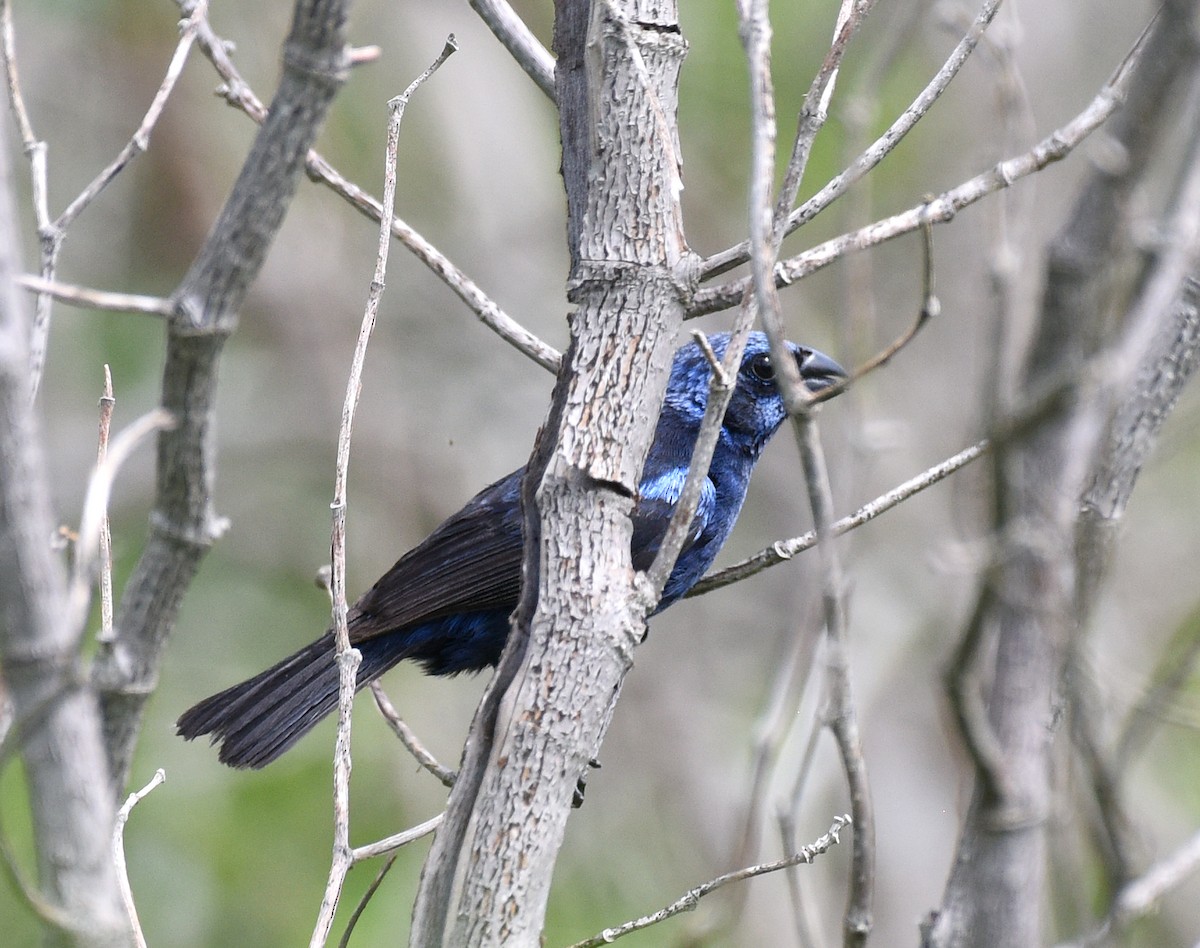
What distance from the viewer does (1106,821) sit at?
1.35 metres

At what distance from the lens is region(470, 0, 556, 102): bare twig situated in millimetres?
2701

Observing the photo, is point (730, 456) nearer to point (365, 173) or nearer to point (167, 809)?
point (167, 809)

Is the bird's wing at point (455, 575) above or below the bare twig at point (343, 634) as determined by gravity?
above

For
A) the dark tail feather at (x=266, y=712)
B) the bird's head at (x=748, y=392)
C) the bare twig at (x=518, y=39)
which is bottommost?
the dark tail feather at (x=266, y=712)

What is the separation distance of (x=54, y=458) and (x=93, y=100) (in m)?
2.38

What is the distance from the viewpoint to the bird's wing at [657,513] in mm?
3836

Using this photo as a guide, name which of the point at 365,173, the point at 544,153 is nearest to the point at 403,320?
the point at 365,173

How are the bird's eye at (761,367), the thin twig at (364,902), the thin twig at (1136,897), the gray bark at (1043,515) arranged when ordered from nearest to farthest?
the gray bark at (1043,515)
the thin twig at (1136,897)
the thin twig at (364,902)
the bird's eye at (761,367)

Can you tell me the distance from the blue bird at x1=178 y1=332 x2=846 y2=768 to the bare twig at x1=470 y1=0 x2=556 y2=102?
1107 millimetres

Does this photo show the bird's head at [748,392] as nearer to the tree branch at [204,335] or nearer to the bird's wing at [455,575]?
the bird's wing at [455,575]

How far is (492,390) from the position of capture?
826cm

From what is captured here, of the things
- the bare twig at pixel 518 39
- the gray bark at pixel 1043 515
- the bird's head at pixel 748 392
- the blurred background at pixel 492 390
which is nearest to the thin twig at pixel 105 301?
the gray bark at pixel 1043 515

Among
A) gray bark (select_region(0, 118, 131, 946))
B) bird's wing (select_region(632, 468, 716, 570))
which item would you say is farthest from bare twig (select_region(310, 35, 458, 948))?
bird's wing (select_region(632, 468, 716, 570))

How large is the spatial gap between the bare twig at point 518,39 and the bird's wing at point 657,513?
1.42 meters
